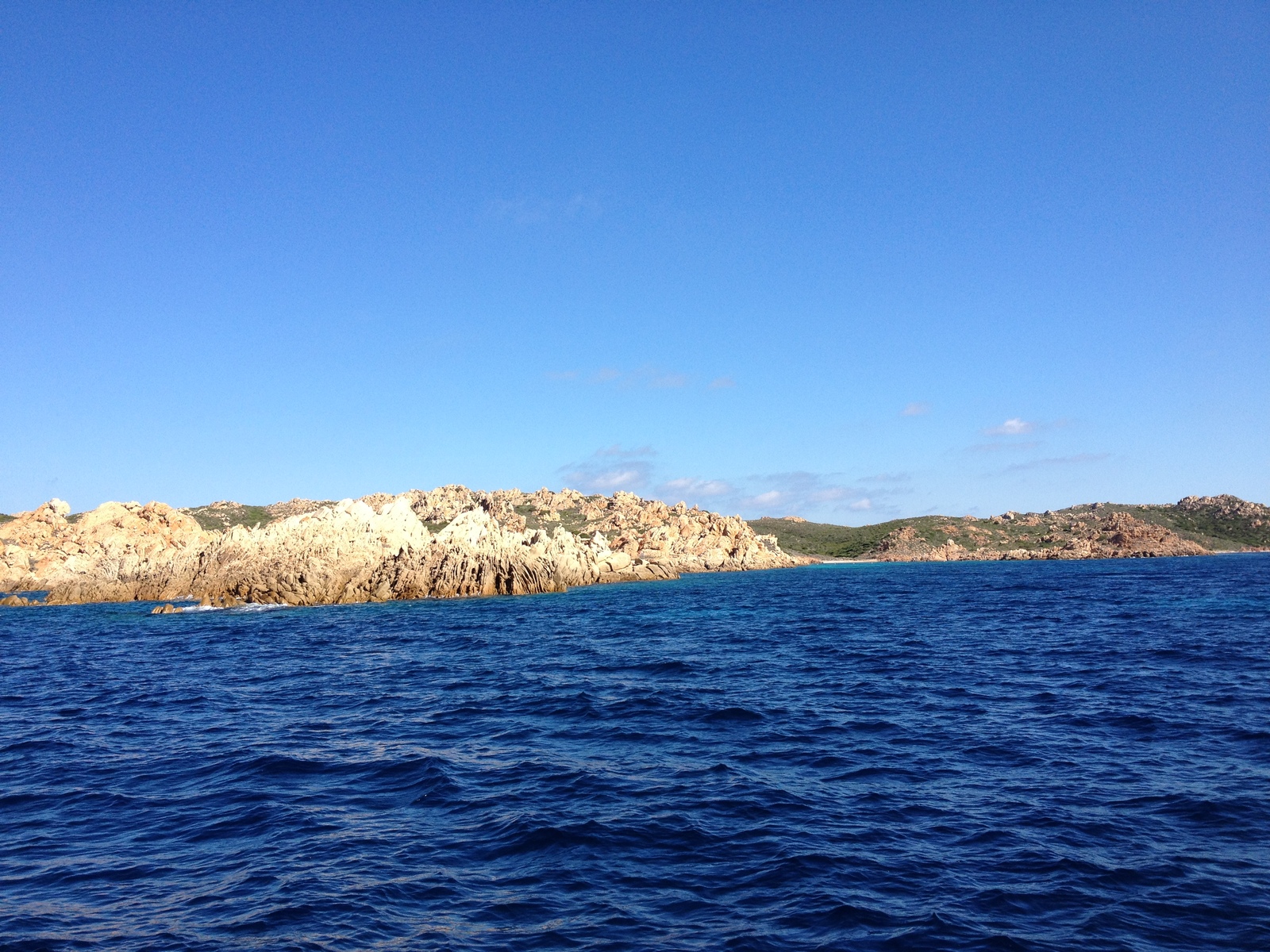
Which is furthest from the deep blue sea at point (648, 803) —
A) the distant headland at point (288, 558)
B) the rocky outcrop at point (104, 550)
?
the rocky outcrop at point (104, 550)

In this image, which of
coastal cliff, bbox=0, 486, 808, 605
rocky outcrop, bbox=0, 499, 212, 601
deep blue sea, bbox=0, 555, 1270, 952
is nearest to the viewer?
deep blue sea, bbox=0, 555, 1270, 952

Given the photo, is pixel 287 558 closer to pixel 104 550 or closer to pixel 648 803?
pixel 104 550

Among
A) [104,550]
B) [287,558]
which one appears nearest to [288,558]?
[287,558]

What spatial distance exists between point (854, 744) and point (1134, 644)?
76.5 feet

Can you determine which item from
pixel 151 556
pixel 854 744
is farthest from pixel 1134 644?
pixel 151 556

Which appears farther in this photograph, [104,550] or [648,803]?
[104,550]

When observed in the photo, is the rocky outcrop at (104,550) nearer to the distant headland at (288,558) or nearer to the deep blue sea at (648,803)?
the distant headland at (288,558)

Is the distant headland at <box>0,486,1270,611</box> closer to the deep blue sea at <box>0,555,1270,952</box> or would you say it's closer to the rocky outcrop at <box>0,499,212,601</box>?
the rocky outcrop at <box>0,499,212,601</box>

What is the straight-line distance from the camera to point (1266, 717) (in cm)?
1961

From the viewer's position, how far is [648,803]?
46.8 ft

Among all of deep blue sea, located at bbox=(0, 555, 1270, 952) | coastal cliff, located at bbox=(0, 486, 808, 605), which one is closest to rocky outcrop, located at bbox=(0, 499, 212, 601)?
coastal cliff, located at bbox=(0, 486, 808, 605)

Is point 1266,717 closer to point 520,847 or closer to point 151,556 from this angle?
point 520,847

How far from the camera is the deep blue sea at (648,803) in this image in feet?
32.2

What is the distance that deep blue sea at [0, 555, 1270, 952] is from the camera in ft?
32.2
